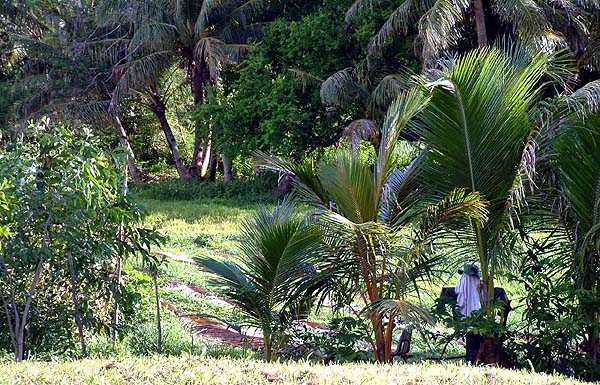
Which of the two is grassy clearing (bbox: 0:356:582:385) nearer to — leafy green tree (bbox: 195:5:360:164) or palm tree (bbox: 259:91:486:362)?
palm tree (bbox: 259:91:486:362)

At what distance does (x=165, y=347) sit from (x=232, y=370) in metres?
3.25

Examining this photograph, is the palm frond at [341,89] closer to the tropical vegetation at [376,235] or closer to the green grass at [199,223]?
the green grass at [199,223]

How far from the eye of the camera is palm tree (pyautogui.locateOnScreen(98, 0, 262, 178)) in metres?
25.7

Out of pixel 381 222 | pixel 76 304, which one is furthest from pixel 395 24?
pixel 76 304

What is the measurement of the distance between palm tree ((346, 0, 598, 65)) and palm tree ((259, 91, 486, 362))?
9488mm

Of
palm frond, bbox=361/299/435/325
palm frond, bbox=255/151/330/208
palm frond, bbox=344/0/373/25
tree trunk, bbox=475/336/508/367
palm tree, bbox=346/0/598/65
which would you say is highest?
palm frond, bbox=344/0/373/25

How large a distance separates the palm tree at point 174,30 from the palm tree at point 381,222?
18.8 metres

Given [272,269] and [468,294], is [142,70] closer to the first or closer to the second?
[468,294]

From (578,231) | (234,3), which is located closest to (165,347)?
(578,231)

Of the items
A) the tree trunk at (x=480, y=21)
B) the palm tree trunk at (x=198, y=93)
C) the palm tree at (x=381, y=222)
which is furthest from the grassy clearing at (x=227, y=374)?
the palm tree trunk at (x=198, y=93)

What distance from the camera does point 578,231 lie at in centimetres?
684

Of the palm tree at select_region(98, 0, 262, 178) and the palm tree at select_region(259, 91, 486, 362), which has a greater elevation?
the palm tree at select_region(98, 0, 262, 178)

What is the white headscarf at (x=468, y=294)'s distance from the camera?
324 inches

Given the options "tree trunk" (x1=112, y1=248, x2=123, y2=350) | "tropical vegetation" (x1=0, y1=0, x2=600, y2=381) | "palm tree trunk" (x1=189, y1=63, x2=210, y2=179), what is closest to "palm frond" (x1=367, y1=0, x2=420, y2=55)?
"palm tree trunk" (x1=189, y1=63, x2=210, y2=179)
